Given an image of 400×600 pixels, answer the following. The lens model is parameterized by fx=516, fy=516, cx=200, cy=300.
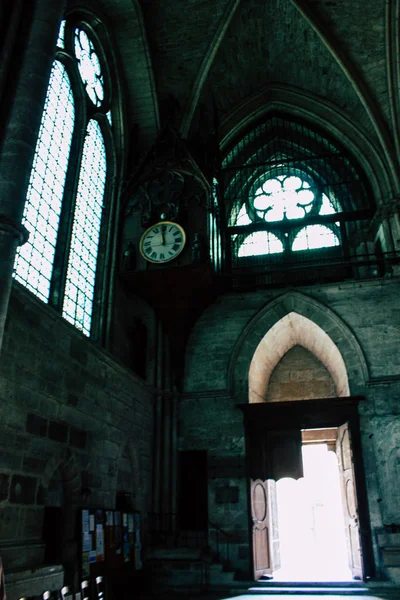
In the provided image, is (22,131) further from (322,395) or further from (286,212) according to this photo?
(286,212)

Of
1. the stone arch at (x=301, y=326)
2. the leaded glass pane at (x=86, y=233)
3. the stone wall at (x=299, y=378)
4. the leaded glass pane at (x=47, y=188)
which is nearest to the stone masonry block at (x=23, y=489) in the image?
the leaded glass pane at (x=47, y=188)

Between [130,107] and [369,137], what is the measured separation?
639 cm

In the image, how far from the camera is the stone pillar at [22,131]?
5.48 m

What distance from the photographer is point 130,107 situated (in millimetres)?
13367

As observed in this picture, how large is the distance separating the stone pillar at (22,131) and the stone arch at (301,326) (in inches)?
273

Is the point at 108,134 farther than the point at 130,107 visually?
No

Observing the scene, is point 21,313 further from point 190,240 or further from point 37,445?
point 190,240

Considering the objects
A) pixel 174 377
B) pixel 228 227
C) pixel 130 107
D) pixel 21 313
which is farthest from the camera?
pixel 228 227

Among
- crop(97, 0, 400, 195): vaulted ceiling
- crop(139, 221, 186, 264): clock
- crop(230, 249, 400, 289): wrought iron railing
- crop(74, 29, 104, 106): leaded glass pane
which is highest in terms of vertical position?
crop(97, 0, 400, 195): vaulted ceiling

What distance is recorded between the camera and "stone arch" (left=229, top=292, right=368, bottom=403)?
11078 millimetres

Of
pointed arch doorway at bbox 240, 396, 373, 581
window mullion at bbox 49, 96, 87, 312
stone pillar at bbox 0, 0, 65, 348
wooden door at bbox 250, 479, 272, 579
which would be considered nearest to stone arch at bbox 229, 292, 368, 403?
pointed arch doorway at bbox 240, 396, 373, 581

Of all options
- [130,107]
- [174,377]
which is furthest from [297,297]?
[130,107]

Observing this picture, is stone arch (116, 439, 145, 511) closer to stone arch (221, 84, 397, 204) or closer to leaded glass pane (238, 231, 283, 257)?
leaded glass pane (238, 231, 283, 257)

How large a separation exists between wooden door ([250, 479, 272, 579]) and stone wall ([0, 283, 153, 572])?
239cm
